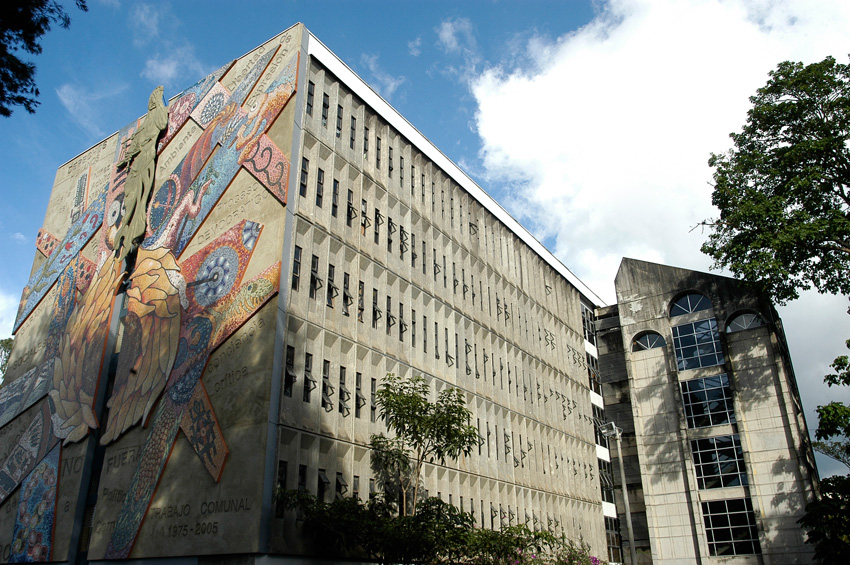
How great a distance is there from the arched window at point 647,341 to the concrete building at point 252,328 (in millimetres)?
10791

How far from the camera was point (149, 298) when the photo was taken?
30.6 m

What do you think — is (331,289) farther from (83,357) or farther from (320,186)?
(83,357)

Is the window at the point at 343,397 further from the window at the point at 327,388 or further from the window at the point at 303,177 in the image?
the window at the point at 303,177

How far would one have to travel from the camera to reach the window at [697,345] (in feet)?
153

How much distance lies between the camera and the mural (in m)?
26.3

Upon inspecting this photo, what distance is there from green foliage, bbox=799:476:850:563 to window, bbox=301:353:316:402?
2376 cm

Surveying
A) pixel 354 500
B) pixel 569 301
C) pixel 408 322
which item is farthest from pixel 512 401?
pixel 354 500

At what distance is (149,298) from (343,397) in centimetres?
1017

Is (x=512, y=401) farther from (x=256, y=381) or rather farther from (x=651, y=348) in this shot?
(x=256, y=381)

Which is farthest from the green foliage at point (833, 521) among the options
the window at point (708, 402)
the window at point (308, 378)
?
the window at point (308, 378)

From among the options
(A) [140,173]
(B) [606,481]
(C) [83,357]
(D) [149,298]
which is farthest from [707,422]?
(A) [140,173]

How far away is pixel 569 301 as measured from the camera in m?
50.9

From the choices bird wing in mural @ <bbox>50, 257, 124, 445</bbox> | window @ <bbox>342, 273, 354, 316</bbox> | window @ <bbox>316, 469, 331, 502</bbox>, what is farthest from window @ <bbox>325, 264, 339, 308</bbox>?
bird wing in mural @ <bbox>50, 257, 124, 445</bbox>

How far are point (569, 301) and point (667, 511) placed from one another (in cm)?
1529
